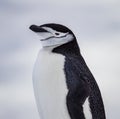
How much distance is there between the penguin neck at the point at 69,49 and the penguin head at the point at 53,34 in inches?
1.4

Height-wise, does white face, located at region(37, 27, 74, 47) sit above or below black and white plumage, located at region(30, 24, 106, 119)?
above

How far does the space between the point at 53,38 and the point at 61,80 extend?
1.38ft

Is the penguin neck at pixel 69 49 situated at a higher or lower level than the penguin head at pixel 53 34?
lower

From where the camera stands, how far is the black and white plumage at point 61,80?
67.5ft

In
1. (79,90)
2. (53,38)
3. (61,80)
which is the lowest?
(79,90)

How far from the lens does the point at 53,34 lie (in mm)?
20734

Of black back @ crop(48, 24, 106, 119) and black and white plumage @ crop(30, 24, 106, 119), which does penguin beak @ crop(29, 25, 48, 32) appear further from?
black back @ crop(48, 24, 106, 119)

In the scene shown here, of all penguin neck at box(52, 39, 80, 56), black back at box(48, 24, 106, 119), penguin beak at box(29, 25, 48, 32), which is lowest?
black back at box(48, 24, 106, 119)

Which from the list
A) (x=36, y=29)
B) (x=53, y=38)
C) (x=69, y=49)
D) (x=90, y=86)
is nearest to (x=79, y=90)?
(x=90, y=86)

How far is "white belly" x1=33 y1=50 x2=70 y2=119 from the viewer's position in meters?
20.6

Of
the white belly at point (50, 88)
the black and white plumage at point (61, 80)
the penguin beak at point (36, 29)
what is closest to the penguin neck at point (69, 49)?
the black and white plumage at point (61, 80)

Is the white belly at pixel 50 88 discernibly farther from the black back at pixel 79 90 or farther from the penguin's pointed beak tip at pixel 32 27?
the penguin's pointed beak tip at pixel 32 27

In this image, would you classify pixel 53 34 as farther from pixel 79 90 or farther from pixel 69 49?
pixel 79 90

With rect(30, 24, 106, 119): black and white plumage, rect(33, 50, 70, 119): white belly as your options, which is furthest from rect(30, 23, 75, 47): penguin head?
rect(33, 50, 70, 119): white belly
